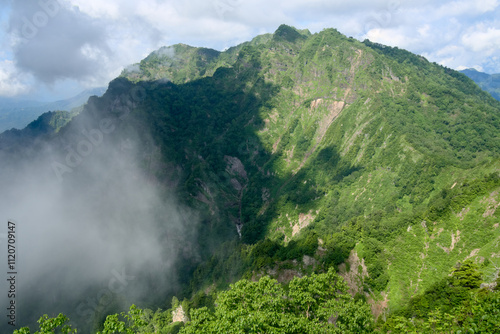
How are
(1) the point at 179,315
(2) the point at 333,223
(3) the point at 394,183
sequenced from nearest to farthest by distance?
(1) the point at 179,315, (3) the point at 394,183, (2) the point at 333,223

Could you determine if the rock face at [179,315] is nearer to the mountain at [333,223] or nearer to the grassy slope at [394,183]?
the mountain at [333,223]

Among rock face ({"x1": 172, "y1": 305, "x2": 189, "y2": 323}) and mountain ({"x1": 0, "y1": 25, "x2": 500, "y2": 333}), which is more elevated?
mountain ({"x1": 0, "y1": 25, "x2": 500, "y2": 333})

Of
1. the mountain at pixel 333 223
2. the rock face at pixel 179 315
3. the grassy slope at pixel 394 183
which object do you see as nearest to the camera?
the mountain at pixel 333 223

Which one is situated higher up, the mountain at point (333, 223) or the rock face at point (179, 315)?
the mountain at point (333, 223)

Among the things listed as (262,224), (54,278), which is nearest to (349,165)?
(262,224)

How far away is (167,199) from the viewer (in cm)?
18625

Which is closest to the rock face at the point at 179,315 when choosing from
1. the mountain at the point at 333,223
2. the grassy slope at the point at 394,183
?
the mountain at the point at 333,223

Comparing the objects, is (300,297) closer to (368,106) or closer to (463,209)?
(463,209)

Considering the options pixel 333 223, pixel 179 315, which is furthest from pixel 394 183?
pixel 179 315

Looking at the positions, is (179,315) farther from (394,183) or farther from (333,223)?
(394,183)

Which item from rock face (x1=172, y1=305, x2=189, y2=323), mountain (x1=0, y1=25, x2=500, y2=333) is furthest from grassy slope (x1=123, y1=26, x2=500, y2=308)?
rock face (x1=172, y1=305, x2=189, y2=323)

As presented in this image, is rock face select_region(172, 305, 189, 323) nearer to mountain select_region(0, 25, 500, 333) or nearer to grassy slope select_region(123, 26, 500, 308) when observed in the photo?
mountain select_region(0, 25, 500, 333)

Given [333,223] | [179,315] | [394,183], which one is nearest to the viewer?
[179,315]

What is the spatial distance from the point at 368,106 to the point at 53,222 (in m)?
222
